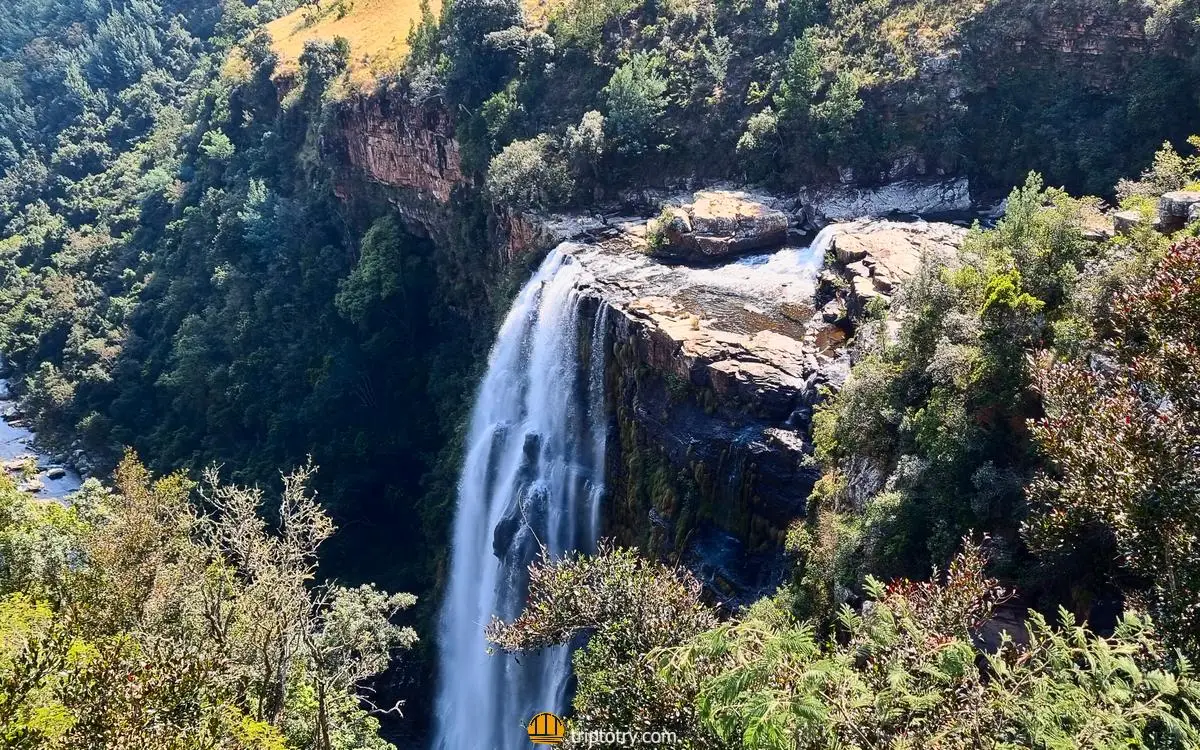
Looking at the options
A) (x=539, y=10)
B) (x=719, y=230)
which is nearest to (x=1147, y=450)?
(x=719, y=230)

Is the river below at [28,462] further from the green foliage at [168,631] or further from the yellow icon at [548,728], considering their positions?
the yellow icon at [548,728]

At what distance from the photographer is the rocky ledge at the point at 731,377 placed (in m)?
18.6

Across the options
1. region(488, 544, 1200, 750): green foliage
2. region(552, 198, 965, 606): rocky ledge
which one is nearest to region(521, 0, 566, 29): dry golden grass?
region(552, 198, 965, 606): rocky ledge

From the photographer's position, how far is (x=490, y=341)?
3281cm

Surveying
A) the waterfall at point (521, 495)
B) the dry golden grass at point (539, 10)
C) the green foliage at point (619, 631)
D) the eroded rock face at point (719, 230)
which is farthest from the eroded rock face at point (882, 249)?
the dry golden grass at point (539, 10)

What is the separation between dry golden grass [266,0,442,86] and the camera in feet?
137

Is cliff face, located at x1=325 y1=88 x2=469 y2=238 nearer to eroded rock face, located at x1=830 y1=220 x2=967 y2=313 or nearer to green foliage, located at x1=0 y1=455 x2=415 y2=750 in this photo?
eroded rock face, located at x1=830 y1=220 x2=967 y2=313

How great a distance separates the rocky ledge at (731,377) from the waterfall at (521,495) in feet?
4.06

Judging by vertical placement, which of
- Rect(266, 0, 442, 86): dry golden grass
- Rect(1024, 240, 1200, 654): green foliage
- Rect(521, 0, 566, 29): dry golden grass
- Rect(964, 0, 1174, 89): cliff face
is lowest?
Rect(1024, 240, 1200, 654): green foliage

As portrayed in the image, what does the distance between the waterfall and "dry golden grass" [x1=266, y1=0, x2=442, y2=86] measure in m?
20.6

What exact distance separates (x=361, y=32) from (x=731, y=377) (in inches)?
1488

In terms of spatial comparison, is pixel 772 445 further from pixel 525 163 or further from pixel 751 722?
pixel 525 163

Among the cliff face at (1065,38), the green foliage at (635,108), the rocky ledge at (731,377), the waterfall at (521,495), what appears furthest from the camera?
the green foliage at (635,108)

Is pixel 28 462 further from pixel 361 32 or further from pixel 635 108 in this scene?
pixel 635 108
